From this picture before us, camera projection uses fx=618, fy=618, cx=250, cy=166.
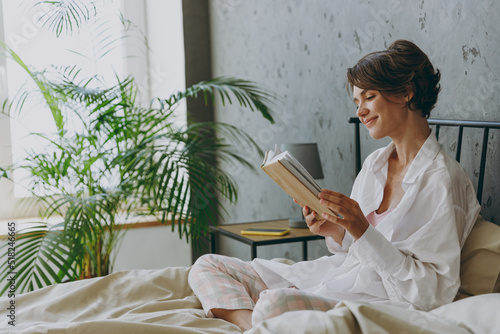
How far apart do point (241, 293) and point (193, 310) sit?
0.14m

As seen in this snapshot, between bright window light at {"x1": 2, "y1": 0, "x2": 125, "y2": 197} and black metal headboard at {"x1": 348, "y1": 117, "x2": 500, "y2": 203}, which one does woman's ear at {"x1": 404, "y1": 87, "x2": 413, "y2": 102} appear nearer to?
black metal headboard at {"x1": 348, "y1": 117, "x2": 500, "y2": 203}

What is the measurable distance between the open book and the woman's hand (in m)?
0.03

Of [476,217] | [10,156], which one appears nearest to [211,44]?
[10,156]

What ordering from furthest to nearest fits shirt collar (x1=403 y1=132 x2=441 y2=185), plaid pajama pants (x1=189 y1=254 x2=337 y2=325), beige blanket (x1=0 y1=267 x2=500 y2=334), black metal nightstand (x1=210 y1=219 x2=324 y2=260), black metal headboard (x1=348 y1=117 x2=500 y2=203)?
black metal nightstand (x1=210 y1=219 x2=324 y2=260) → black metal headboard (x1=348 y1=117 x2=500 y2=203) → shirt collar (x1=403 y1=132 x2=441 y2=185) → plaid pajama pants (x1=189 y1=254 x2=337 y2=325) → beige blanket (x1=0 y1=267 x2=500 y2=334)

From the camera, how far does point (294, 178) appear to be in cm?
144

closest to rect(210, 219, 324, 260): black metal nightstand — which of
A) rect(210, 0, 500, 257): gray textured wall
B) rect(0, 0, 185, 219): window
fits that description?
rect(210, 0, 500, 257): gray textured wall

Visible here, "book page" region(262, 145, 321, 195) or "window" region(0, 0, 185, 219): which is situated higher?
"window" region(0, 0, 185, 219)

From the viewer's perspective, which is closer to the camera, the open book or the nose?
the open book

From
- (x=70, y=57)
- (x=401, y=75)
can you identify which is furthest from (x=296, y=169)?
(x=70, y=57)

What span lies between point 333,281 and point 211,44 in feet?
8.12

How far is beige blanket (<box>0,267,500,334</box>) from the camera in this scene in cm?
117

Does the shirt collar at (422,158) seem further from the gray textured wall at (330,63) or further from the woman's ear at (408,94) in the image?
the gray textured wall at (330,63)

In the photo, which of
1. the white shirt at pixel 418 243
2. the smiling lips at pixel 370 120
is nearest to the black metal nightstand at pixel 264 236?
the white shirt at pixel 418 243

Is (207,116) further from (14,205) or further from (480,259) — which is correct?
(480,259)
